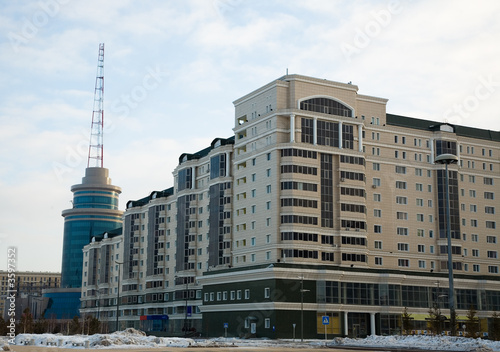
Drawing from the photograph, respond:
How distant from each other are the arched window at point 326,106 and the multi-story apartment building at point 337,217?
8.7 inches

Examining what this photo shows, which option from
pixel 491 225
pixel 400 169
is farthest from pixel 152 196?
pixel 491 225

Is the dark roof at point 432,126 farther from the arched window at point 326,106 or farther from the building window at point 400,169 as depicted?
the arched window at point 326,106

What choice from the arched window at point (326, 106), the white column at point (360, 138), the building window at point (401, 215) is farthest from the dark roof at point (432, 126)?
the building window at point (401, 215)

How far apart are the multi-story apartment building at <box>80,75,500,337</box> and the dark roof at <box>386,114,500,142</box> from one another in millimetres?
285

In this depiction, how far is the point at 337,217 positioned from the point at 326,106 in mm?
18924

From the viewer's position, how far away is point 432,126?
12538 cm

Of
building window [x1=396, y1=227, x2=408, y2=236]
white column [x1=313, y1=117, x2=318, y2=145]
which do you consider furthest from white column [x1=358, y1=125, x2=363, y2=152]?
building window [x1=396, y1=227, x2=408, y2=236]

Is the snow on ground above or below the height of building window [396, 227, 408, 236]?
below

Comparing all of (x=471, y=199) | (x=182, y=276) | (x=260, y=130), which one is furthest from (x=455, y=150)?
(x=182, y=276)

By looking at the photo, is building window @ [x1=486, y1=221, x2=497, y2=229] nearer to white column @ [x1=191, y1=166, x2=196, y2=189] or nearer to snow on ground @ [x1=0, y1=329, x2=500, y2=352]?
snow on ground @ [x1=0, y1=329, x2=500, y2=352]

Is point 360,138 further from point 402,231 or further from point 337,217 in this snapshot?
point 402,231

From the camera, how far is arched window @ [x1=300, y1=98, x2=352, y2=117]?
110 m

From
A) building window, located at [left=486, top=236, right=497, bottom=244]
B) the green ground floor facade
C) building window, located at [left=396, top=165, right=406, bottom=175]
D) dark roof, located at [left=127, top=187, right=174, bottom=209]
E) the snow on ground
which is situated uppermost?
dark roof, located at [left=127, top=187, right=174, bottom=209]

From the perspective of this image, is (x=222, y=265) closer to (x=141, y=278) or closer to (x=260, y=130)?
(x=260, y=130)
